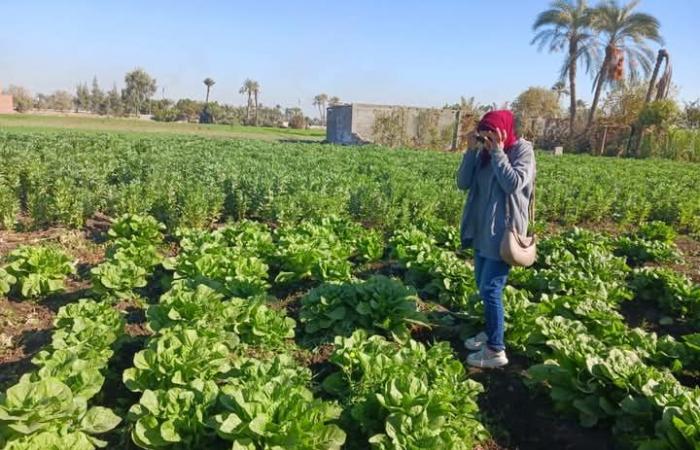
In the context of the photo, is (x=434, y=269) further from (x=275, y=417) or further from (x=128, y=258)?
(x=128, y=258)

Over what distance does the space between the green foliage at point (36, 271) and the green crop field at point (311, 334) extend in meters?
0.02

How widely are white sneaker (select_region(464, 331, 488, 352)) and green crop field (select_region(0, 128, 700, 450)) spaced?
12 centimetres

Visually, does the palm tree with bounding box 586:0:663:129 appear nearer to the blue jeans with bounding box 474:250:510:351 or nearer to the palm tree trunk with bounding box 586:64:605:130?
the palm tree trunk with bounding box 586:64:605:130

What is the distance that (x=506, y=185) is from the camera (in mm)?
3600

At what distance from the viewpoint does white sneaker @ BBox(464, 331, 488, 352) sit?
14.1ft

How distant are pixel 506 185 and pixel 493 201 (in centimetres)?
24

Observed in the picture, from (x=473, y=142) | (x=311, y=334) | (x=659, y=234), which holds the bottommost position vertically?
(x=311, y=334)

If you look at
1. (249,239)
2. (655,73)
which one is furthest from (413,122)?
(249,239)

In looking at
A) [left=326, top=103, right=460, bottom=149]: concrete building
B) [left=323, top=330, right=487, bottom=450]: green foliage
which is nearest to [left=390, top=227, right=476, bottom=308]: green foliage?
[left=323, top=330, right=487, bottom=450]: green foliage

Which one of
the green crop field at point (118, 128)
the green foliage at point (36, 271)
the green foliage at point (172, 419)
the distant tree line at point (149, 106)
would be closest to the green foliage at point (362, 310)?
the green foliage at point (172, 419)

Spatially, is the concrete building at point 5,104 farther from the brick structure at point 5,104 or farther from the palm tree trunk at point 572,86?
the palm tree trunk at point 572,86

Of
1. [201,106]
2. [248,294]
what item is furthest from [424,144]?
[201,106]

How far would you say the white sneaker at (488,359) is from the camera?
13.3ft

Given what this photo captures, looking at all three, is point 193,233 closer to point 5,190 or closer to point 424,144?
point 5,190
